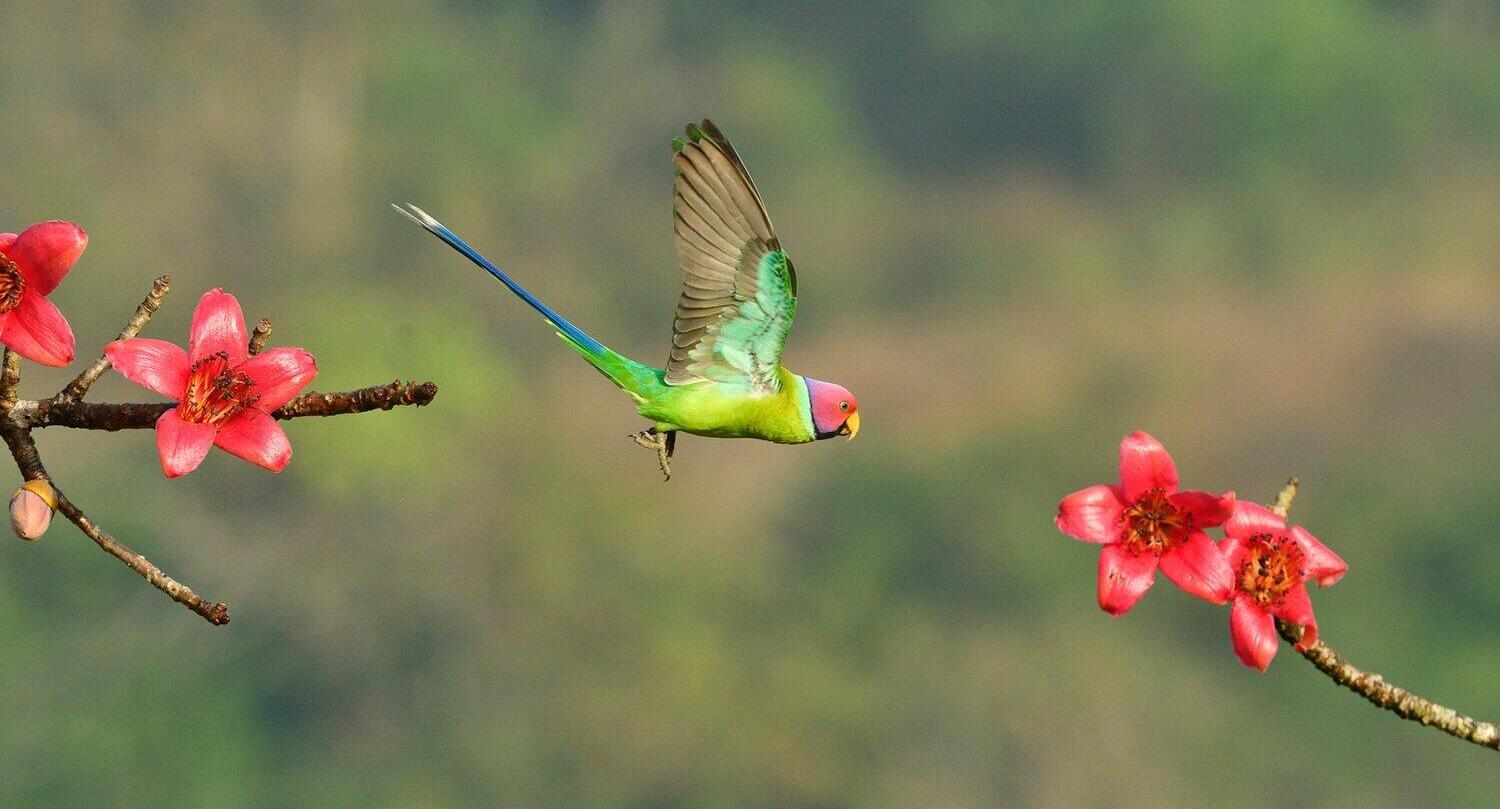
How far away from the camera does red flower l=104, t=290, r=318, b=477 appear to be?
1.14m

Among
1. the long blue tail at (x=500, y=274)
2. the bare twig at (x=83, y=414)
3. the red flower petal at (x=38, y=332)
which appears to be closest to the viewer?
the bare twig at (x=83, y=414)

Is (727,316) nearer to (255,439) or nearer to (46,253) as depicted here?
(255,439)

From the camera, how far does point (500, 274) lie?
4.60 feet

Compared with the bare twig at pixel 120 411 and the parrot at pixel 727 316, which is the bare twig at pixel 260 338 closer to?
the bare twig at pixel 120 411

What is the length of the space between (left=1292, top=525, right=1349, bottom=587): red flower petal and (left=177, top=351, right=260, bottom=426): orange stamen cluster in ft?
2.69

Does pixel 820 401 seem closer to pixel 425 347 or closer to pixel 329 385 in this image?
pixel 329 385

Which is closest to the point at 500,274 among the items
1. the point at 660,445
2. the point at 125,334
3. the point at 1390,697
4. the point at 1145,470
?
the point at 660,445

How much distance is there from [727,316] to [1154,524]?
517 millimetres

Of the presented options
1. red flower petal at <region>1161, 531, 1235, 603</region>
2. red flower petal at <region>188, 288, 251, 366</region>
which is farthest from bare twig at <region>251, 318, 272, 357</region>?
red flower petal at <region>1161, 531, 1235, 603</region>

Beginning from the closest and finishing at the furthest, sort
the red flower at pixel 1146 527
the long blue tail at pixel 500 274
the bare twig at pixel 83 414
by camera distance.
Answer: the bare twig at pixel 83 414
the red flower at pixel 1146 527
the long blue tail at pixel 500 274

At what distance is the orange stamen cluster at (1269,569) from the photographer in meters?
1.21

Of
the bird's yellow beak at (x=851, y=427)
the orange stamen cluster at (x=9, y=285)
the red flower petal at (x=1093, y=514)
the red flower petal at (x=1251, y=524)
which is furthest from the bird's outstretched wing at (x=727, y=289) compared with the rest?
the orange stamen cluster at (x=9, y=285)

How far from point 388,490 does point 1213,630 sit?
74.5 feet

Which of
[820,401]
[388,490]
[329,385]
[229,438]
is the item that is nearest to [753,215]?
[820,401]
